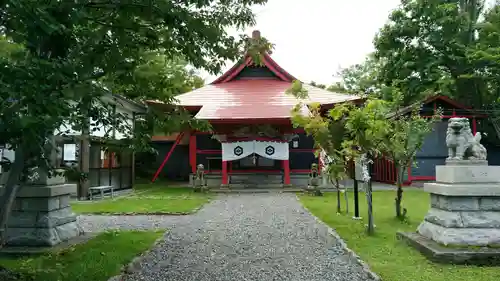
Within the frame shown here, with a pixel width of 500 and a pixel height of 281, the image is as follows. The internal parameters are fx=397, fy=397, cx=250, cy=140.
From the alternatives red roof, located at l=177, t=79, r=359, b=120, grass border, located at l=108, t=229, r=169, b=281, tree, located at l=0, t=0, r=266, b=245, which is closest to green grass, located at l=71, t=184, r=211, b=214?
red roof, located at l=177, t=79, r=359, b=120

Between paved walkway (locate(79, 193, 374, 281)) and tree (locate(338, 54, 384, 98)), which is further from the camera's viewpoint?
tree (locate(338, 54, 384, 98))

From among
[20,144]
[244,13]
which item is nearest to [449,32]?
[244,13]

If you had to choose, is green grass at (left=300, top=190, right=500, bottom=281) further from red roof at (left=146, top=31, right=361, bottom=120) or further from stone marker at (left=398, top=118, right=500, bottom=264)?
red roof at (left=146, top=31, right=361, bottom=120)

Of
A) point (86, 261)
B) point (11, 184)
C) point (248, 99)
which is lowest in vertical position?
point (86, 261)

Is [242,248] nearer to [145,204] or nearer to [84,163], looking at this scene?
[145,204]

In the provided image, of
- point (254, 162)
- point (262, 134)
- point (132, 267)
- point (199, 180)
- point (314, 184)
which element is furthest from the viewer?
point (254, 162)

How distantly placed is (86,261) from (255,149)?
11.3 meters

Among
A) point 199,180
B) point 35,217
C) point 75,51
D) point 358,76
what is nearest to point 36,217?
point 35,217

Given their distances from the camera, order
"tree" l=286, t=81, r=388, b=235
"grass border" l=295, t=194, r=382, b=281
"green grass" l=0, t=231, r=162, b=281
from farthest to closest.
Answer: "tree" l=286, t=81, r=388, b=235
"grass border" l=295, t=194, r=382, b=281
"green grass" l=0, t=231, r=162, b=281

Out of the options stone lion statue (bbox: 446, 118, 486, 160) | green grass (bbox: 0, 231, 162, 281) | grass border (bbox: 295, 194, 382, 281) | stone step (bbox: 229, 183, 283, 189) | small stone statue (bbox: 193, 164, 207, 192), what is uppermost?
stone lion statue (bbox: 446, 118, 486, 160)

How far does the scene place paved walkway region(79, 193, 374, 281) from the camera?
16.2 ft

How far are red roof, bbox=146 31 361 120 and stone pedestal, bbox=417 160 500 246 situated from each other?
10.2 m

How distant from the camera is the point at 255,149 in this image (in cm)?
1612

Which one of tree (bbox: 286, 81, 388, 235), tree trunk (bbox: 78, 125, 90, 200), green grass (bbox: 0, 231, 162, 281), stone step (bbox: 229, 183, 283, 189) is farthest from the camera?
stone step (bbox: 229, 183, 283, 189)
